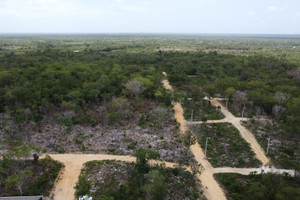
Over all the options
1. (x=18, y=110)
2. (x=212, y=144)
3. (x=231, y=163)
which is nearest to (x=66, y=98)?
(x=18, y=110)

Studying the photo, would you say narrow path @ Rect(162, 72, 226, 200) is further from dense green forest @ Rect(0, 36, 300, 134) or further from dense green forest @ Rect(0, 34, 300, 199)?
Result: dense green forest @ Rect(0, 36, 300, 134)

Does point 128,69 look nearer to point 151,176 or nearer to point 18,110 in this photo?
point 18,110

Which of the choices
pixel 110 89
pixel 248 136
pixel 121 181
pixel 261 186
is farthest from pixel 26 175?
pixel 248 136

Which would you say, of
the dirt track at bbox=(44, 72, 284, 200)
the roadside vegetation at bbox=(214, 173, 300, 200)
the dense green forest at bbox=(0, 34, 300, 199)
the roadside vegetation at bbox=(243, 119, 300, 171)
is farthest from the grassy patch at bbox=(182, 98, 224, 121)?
the roadside vegetation at bbox=(214, 173, 300, 200)

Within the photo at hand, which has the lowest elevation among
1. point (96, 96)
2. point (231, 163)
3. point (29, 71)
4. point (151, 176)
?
point (231, 163)

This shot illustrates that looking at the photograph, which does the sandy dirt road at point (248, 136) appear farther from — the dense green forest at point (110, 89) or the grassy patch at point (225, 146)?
the dense green forest at point (110, 89)

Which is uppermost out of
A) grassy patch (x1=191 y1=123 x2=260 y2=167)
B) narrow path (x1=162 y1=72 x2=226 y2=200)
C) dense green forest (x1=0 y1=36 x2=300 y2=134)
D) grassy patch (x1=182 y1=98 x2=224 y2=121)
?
dense green forest (x1=0 y1=36 x2=300 y2=134)

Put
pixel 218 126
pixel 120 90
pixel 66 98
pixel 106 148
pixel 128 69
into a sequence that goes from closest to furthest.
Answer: pixel 106 148 < pixel 218 126 < pixel 66 98 < pixel 120 90 < pixel 128 69
